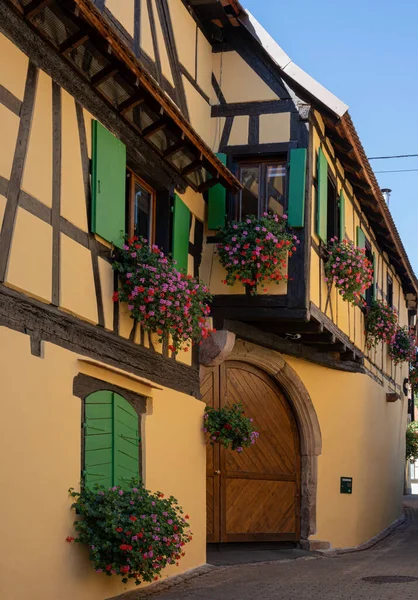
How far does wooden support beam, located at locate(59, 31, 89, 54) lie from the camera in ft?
26.5

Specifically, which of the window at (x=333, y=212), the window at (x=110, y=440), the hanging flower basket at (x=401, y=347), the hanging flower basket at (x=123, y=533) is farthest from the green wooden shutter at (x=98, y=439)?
the hanging flower basket at (x=401, y=347)

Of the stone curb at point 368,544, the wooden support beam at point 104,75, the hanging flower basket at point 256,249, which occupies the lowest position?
the stone curb at point 368,544

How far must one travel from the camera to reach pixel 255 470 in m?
14.0

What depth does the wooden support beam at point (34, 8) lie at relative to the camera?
746 centimetres

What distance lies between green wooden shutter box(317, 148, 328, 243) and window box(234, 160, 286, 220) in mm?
569

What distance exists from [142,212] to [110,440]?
8.88 feet

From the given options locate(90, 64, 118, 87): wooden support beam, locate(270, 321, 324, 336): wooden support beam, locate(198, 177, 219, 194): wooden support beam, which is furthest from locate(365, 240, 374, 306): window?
locate(90, 64, 118, 87): wooden support beam

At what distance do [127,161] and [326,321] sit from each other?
3971 millimetres

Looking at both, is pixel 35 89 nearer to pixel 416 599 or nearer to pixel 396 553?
pixel 416 599

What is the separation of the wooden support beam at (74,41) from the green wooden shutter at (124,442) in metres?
3.19

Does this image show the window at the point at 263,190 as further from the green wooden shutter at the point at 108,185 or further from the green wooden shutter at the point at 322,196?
the green wooden shutter at the point at 108,185

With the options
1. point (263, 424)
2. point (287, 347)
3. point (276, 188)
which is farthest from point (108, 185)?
point (263, 424)

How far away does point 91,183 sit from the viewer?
345 inches

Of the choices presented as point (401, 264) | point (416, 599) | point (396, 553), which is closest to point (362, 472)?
point (396, 553)
